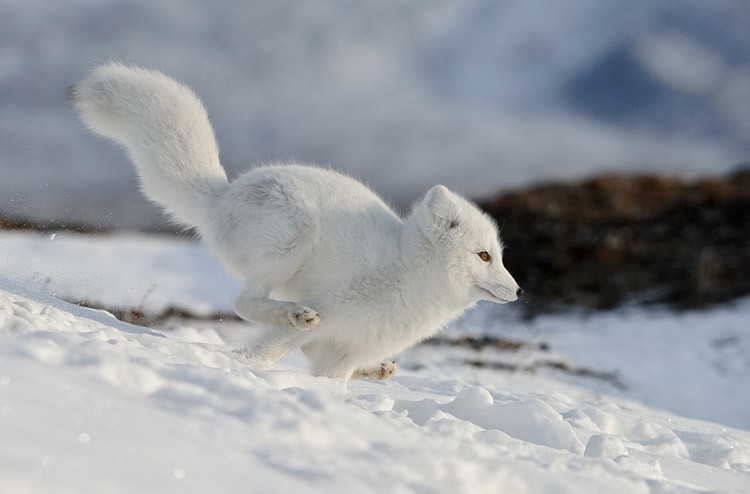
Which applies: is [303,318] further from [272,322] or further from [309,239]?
[309,239]

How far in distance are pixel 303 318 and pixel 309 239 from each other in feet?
1.41

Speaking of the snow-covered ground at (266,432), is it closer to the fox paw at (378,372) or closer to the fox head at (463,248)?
the fox paw at (378,372)

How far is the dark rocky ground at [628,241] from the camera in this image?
15312mm

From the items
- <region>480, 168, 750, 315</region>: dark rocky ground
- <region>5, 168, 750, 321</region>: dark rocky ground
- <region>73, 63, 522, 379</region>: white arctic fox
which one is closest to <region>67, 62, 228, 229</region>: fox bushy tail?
<region>73, 63, 522, 379</region>: white arctic fox

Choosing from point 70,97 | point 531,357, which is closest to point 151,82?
point 70,97

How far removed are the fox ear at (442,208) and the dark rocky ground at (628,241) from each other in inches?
416

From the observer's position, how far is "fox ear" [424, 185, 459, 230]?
4.38m

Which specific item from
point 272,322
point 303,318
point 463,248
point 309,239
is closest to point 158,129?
point 309,239

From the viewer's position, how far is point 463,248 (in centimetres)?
442

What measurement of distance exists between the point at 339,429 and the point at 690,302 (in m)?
13.0

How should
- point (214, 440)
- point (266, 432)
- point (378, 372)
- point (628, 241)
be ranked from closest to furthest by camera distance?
point (214, 440), point (266, 432), point (378, 372), point (628, 241)

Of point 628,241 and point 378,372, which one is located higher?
point 628,241

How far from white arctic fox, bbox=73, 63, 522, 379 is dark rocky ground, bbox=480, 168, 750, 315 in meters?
10.6

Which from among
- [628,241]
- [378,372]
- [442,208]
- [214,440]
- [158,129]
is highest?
[628,241]
